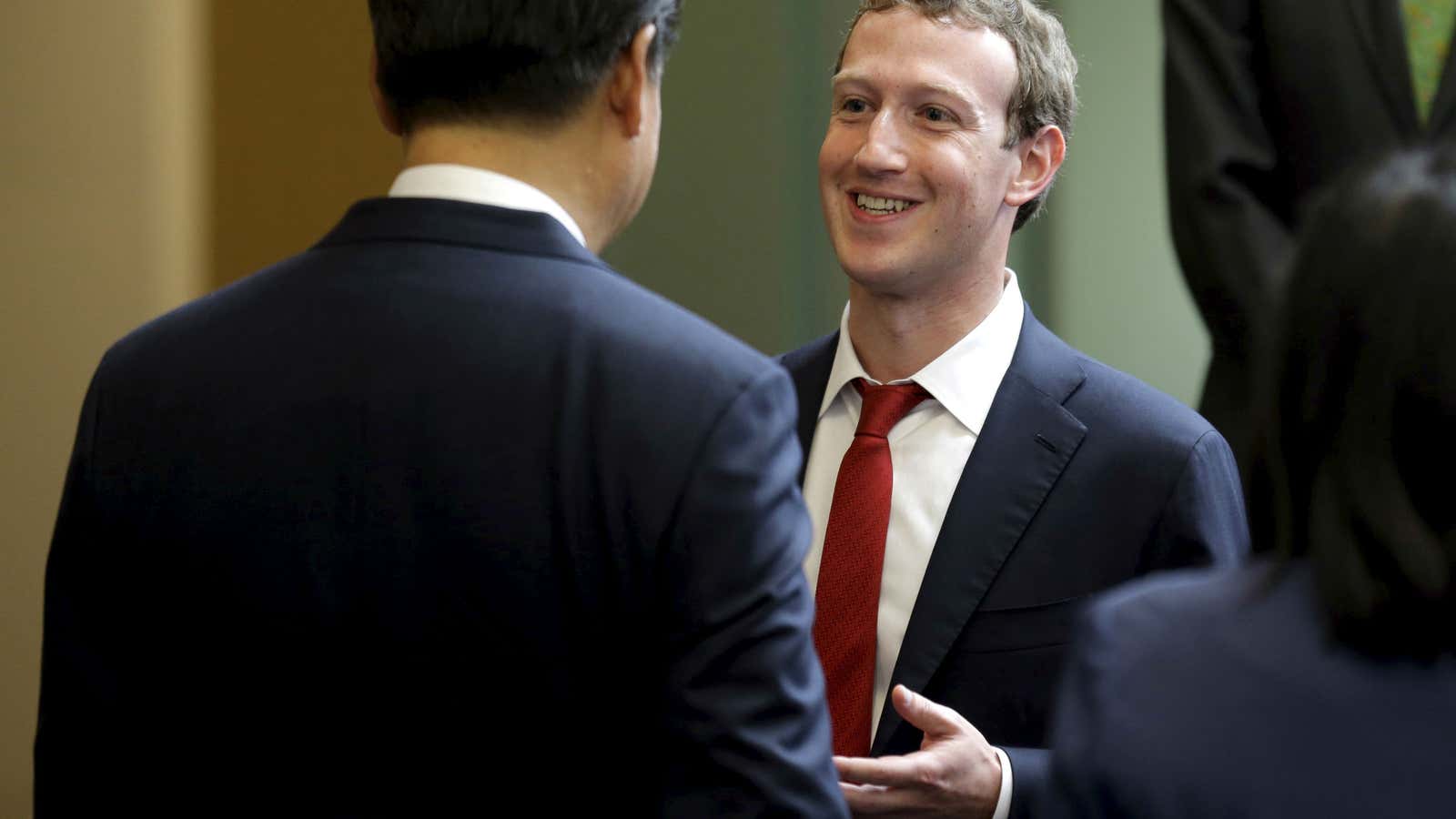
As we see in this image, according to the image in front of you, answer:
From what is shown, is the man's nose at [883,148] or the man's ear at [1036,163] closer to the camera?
the man's nose at [883,148]

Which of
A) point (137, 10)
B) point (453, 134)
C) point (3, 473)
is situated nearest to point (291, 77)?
point (137, 10)

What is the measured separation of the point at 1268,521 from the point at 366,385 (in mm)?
587

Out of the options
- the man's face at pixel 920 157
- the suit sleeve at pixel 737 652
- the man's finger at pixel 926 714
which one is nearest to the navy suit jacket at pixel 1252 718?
the suit sleeve at pixel 737 652

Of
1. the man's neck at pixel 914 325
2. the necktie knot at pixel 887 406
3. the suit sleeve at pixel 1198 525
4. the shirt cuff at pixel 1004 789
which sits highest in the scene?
the man's neck at pixel 914 325

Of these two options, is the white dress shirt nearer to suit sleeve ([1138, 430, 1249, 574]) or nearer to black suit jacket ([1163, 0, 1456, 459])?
suit sleeve ([1138, 430, 1249, 574])

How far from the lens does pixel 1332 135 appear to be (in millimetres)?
2264

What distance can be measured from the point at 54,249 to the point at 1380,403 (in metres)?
2.64

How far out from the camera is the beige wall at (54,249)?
9.84ft

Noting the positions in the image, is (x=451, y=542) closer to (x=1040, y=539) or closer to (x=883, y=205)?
(x=1040, y=539)

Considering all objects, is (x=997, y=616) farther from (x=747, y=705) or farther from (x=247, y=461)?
(x=247, y=461)

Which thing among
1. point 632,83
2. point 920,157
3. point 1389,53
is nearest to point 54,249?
point 920,157

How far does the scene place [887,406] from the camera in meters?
1.84

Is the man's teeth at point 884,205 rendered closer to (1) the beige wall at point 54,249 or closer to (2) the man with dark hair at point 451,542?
(2) the man with dark hair at point 451,542

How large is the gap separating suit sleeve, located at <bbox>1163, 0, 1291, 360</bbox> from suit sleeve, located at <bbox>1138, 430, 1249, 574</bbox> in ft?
1.91
